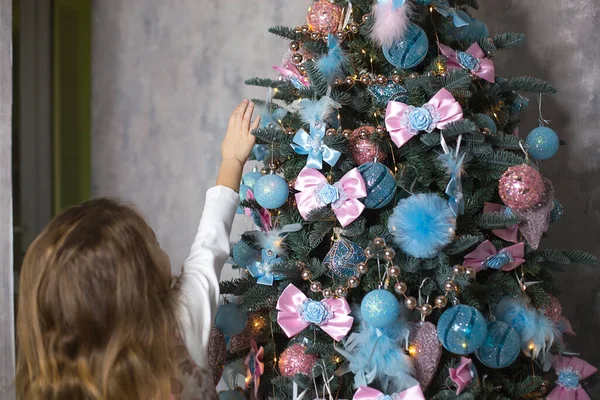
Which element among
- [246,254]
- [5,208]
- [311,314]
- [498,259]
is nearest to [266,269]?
[246,254]

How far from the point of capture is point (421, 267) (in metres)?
1.30

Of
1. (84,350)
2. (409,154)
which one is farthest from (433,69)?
(84,350)

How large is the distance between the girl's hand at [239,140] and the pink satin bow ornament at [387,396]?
21.8 inches

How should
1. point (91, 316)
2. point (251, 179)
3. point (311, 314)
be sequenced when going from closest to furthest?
→ point (91, 316)
point (311, 314)
point (251, 179)

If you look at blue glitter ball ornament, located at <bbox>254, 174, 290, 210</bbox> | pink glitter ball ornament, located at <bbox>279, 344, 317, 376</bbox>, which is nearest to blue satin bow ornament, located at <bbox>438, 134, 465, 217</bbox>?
blue glitter ball ornament, located at <bbox>254, 174, 290, 210</bbox>

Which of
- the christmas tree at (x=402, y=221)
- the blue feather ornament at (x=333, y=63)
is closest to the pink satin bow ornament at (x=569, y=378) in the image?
the christmas tree at (x=402, y=221)

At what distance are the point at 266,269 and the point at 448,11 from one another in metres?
0.70

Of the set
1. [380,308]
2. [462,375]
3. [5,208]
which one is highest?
[380,308]

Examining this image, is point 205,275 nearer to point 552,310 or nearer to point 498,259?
point 498,259

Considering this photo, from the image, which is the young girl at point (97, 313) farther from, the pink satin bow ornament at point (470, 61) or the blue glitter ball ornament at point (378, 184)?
the pink satin bow ornament at point (470, 61)

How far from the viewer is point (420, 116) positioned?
127cm

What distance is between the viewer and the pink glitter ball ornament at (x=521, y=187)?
4.23ft

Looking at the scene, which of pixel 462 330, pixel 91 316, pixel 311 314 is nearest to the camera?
pixel 91 316

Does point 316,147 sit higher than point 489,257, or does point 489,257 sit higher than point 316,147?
point 316,147
